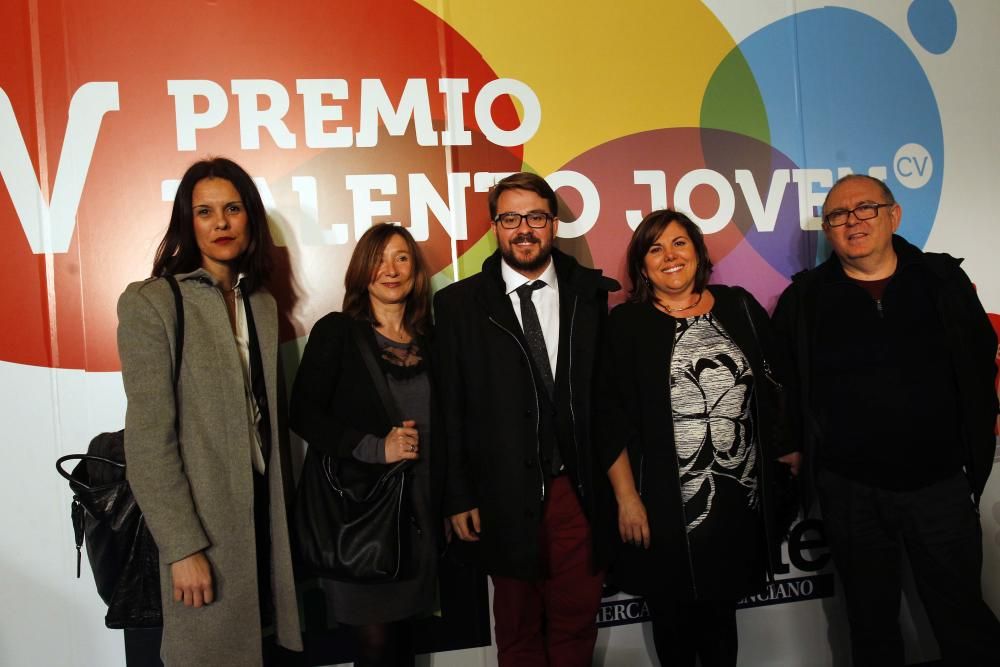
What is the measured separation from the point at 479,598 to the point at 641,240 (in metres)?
1.58

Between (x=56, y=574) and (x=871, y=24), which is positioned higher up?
(x=871, y=24)

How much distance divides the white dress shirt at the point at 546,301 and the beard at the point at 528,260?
0.03 meters

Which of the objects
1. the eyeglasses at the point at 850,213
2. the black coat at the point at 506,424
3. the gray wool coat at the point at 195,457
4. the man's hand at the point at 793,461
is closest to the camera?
the gray wool coat at the point at 195,457

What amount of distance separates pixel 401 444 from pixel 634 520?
30.8 inches

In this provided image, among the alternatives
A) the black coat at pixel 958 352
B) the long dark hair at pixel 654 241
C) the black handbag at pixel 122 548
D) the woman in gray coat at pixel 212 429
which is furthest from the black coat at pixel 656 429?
the black handbag at pixel 122 548

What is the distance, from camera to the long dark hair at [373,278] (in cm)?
215

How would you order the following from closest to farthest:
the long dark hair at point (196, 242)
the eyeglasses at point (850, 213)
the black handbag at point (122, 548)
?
the black handbag at point (122, 548)
the long dark hair at point (196, 242)
the eyeglasses at point (850, 213)

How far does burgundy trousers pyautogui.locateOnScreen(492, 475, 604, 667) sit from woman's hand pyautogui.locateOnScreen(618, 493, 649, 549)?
4.8 inches

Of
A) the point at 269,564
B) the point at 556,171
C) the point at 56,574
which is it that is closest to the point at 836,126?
the point at 556,171

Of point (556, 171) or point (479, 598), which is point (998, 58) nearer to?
point (556, 171)

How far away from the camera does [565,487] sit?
2068 millimetres

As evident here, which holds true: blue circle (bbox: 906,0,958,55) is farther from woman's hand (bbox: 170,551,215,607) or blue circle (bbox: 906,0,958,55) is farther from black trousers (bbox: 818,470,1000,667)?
woman's hand (bbox: 170,551,215,607)

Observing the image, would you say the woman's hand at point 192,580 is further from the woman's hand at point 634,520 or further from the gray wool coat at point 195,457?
the woman's hand at point 634,520

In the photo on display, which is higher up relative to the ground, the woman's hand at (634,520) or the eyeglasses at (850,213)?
the eyeglasses at (850,213)
